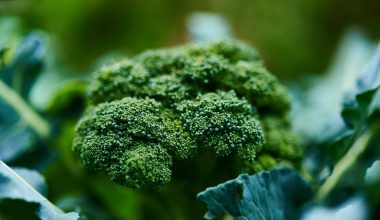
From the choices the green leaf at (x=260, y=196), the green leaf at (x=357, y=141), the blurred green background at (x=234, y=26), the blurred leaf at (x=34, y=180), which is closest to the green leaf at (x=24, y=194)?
the blurred leaf at (x=34, y=180)

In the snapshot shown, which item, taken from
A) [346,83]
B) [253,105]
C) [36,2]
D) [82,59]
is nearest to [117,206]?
[253,105]

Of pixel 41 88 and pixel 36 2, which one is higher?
pixel 36 2

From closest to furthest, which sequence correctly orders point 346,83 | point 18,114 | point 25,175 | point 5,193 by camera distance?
point 5,193 < point 25,175 < point 18,114 < point 346,83

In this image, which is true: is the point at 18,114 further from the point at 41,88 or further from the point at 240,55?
the point at 240,55

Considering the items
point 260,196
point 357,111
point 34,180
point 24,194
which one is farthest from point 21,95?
point 357,111

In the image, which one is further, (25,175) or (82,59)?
(82,59)

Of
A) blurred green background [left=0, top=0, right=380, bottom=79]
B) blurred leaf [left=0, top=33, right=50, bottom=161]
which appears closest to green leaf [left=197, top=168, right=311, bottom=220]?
blurred leaf [left=0, top=33, right=50, bottom=161]
